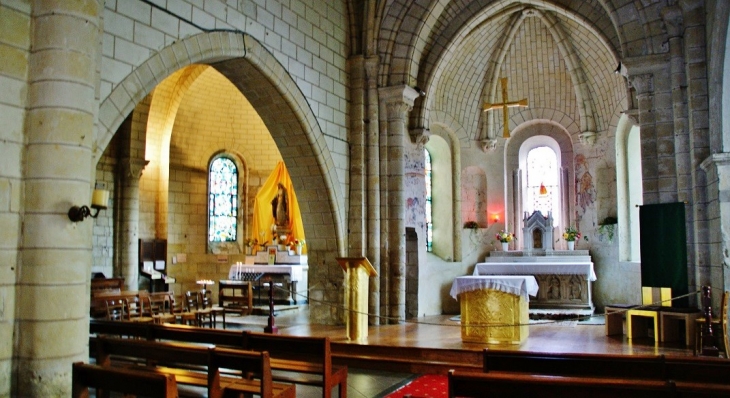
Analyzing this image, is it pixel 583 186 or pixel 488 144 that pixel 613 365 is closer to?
pixel 583 186

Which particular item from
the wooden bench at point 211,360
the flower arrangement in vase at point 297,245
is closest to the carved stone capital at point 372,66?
the flower arrangement in vase at point 297,245

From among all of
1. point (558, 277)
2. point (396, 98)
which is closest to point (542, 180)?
point (558, 277)

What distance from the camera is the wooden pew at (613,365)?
3928 mm

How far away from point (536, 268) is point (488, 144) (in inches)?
132

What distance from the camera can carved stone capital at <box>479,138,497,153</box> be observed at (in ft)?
49.2

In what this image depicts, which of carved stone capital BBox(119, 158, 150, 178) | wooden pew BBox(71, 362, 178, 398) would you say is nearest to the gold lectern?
wooden pew BBox(71, 362, 178, 398)

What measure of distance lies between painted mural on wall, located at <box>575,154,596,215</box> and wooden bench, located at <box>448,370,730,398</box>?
1161cm

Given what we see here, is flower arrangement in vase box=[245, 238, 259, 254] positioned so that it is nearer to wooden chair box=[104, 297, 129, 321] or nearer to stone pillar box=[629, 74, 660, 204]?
wooden chair box=[104, 297, 129, 321]

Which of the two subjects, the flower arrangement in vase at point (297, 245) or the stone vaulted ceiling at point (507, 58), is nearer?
the stone vaulted ceiling at point (507, 58)

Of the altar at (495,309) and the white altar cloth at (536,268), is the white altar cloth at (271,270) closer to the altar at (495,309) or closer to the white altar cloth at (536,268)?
the white altar cloth at (536,268)

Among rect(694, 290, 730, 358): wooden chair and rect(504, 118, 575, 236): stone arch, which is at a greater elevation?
rect(504, 118, 575, 236): stone arch

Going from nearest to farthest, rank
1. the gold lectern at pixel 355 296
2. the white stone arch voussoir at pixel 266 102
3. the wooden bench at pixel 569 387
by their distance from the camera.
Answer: the wooden bench at pixel 569 387 < the white stone arch voussoir at pixel 266 102 < the gold lectern at pixel 355 296

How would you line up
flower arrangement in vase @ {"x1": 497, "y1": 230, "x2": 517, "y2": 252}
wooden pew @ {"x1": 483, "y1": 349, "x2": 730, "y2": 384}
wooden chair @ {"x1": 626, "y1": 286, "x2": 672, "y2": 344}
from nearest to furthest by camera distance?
wooden pew @ {"x1": 483, "y1": 349, "x2": 730, "y2": 384} → wooden chair @ {"x1": 626, "y1": 286, "x2": 672, "y2": 344} → flower arrangement in vase @ {"x1": 497, "y1": 230, "x2": 517, "y2": 252}

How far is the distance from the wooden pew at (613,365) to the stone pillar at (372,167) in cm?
629
